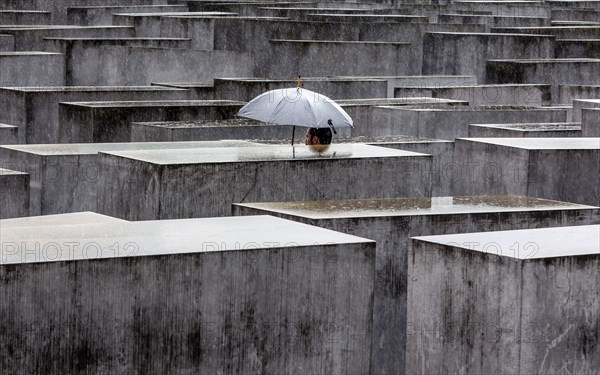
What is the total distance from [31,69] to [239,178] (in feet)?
24.1

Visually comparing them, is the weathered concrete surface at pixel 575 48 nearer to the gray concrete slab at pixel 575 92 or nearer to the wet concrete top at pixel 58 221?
the gray concrete slab at pixel 575 92

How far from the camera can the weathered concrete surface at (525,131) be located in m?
10.4

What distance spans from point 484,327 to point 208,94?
906 cm

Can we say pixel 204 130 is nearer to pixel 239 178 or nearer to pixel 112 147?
pixel 112 147

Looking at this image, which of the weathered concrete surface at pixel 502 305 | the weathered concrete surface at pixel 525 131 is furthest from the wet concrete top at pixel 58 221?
the weathered concrete surface at pixel 525 131

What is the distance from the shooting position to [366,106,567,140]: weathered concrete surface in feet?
37.8

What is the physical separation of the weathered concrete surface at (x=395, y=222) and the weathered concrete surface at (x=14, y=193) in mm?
1763

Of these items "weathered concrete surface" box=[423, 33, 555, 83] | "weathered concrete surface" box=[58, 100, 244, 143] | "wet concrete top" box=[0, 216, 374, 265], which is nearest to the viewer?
"wet concrete top" box=[0, 216, 374, 265]

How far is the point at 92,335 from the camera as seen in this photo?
16.4 ft

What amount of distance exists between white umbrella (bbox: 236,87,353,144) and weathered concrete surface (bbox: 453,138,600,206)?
141 cm

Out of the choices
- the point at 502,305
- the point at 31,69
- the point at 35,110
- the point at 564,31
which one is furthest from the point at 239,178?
the point at 564,31

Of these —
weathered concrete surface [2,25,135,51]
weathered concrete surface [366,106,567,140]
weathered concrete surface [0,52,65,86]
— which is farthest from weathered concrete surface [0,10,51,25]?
weathered concrete surface [366,106,567,140]

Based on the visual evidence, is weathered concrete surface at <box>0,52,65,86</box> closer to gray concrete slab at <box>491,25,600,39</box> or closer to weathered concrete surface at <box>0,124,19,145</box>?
weathered concrete surface at <box>0,124,19,145</box>

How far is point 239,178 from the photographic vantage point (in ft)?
26.3
